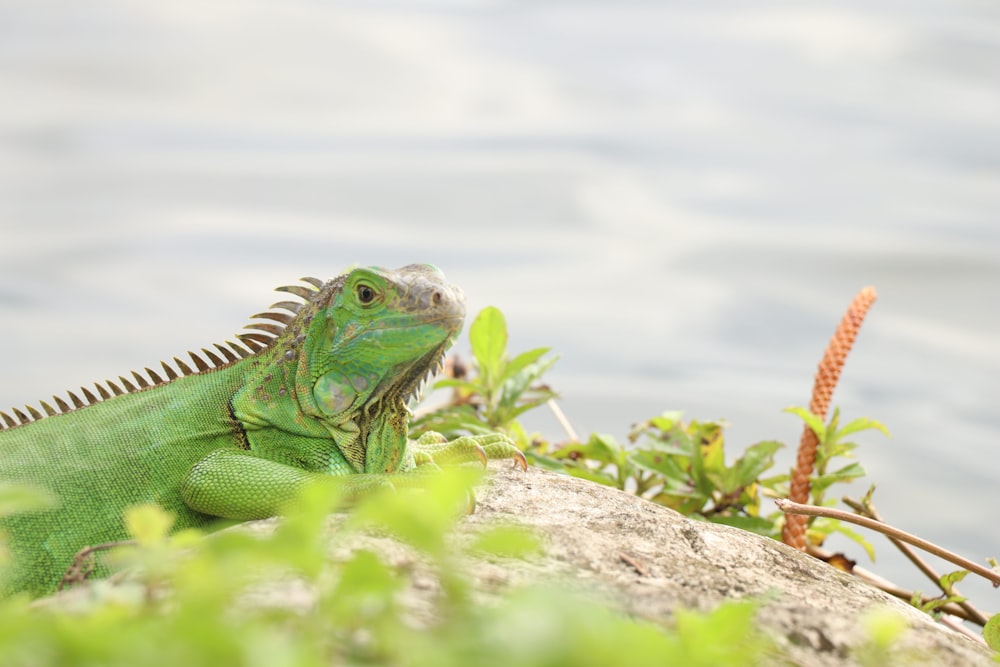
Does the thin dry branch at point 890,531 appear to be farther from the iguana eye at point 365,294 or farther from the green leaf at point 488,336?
the green leaf at point 488,336

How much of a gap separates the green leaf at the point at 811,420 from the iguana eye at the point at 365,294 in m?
1.97

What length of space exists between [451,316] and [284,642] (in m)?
2.47

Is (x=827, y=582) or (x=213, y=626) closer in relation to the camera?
(x=213, y=626)

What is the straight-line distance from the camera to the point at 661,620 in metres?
2.24

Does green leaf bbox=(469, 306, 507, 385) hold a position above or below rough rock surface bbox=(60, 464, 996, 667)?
above

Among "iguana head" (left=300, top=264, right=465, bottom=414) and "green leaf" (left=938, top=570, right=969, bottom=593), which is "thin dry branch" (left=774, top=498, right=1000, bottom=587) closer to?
"green leaf" (left=938, top=570, right=969, bottom=593)

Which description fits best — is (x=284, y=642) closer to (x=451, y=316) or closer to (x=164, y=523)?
(x=164, y=523)

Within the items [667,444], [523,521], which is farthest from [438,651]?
[667,444]

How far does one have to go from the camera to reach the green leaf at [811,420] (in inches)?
181

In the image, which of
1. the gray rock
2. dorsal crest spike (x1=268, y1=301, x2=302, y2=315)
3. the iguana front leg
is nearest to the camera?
the gray rock

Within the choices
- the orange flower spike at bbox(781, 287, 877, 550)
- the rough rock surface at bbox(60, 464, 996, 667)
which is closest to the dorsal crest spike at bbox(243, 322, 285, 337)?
the rough rock surface at bbox(60, 464, 996, 667)

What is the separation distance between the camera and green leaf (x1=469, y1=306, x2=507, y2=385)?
4.96m

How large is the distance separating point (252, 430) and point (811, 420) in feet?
8.08

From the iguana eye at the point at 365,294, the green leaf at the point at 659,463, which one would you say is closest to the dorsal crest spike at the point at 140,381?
the iguana eye at the point at 365,294
